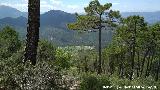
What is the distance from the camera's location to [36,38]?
12.6 metres

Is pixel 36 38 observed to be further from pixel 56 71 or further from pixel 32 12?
pixel 56 71

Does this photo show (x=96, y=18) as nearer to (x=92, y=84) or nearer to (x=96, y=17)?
(x=96, y=17)

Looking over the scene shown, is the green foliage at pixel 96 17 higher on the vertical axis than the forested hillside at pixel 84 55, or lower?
higher

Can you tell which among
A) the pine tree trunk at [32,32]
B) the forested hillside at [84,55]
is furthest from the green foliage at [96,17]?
the pine tree trunk at [32,32]

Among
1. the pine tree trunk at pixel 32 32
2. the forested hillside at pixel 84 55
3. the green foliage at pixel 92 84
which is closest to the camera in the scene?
the forested hillside at pixel 84 55

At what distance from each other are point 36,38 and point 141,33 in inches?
1504

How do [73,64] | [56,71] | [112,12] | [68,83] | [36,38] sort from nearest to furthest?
[56,71] → [68,83] → [36,38] → [112,12] → [73,64]

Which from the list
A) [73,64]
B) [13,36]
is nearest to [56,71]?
[13,36]

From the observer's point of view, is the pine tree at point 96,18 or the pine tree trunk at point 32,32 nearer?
the pine tree trunk at point 32,32

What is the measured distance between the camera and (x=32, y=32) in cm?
1257

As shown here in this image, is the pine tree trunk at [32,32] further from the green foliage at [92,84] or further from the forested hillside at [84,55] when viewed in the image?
the green foliage at [92,84]

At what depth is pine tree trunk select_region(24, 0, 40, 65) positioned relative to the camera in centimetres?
1223

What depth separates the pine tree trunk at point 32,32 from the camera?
40.1 ft

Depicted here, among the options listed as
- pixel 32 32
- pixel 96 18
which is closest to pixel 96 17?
pixel 96 18
